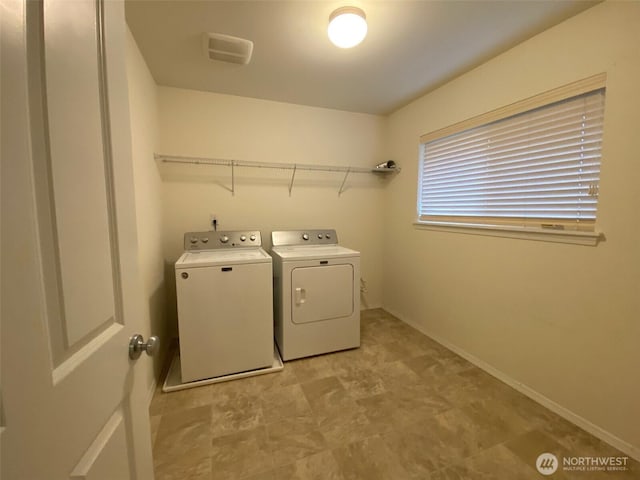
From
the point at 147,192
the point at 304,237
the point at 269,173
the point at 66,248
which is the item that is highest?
the point at 269,173

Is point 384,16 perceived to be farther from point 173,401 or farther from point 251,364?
point 173,401

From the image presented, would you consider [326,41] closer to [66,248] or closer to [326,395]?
[66,248]

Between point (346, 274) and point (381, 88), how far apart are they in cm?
172

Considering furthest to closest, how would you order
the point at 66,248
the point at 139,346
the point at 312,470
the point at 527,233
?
the point at 527,233, the point at 312,470, the point at 139,346, the point at 66,248

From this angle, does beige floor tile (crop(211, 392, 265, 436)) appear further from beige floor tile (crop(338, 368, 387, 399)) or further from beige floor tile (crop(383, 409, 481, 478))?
beige floor tile (crop(383, 409, 481, 478))

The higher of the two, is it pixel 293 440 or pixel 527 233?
pixel 527 233

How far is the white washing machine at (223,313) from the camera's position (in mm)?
1914

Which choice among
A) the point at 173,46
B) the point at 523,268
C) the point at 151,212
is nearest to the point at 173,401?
the point at 151,212

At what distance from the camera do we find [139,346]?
2.47 ft

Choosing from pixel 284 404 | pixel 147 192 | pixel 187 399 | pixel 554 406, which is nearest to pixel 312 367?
pixel 284 404

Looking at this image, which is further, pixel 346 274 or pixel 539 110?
pixel 346 274

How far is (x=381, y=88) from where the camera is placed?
2.48 metres

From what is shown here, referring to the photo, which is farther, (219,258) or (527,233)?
(219,258)

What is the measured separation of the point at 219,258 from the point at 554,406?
7.97 feet
